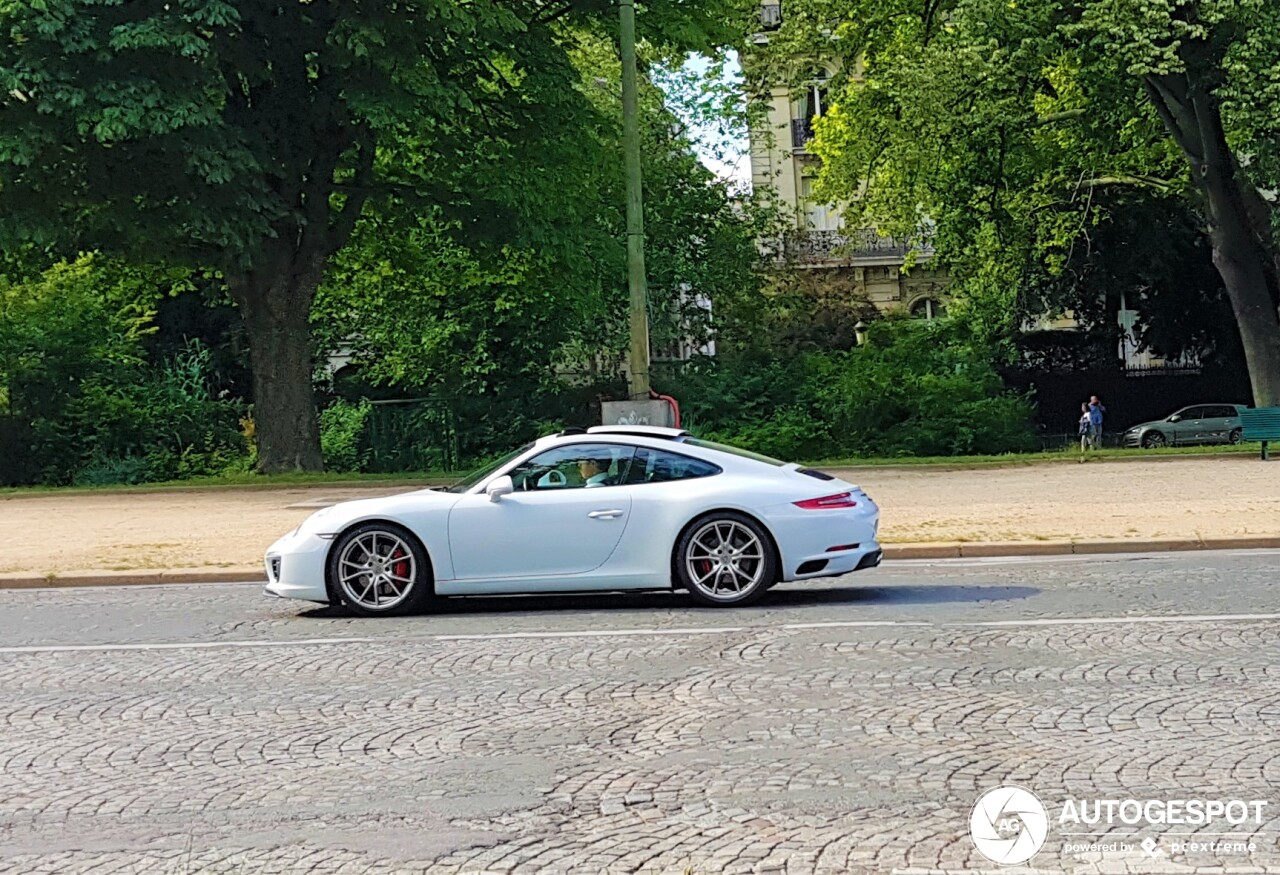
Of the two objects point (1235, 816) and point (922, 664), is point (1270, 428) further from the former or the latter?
point (1235, 816)

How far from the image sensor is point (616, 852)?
5184 millimetres

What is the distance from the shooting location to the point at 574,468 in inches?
449

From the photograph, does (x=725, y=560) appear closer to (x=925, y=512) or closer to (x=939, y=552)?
(x=939, y=552)

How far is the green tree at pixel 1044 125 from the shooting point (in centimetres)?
2781

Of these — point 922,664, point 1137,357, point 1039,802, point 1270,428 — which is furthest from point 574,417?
point 1039,802

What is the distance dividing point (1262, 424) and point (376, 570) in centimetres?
1798

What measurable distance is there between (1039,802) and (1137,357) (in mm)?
47064

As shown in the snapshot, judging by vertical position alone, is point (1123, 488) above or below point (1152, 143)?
below

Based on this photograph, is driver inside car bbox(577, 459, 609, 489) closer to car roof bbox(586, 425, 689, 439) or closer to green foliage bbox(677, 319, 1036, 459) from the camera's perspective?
car roof bbox(586, 425, 689, 439)

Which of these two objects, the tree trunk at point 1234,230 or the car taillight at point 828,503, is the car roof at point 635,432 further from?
the tree trunk at point 1234,230

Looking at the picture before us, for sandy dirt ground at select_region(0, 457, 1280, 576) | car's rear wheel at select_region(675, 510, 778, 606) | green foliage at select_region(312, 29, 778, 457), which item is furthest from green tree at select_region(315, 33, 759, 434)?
car's rear wheel at select_region(675, 510, 778, 606)

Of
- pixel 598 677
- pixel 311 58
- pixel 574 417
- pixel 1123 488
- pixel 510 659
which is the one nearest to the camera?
pixel 598 677

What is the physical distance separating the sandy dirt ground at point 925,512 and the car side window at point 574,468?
4478 millimetres

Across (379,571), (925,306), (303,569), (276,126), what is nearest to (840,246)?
(925,306)
